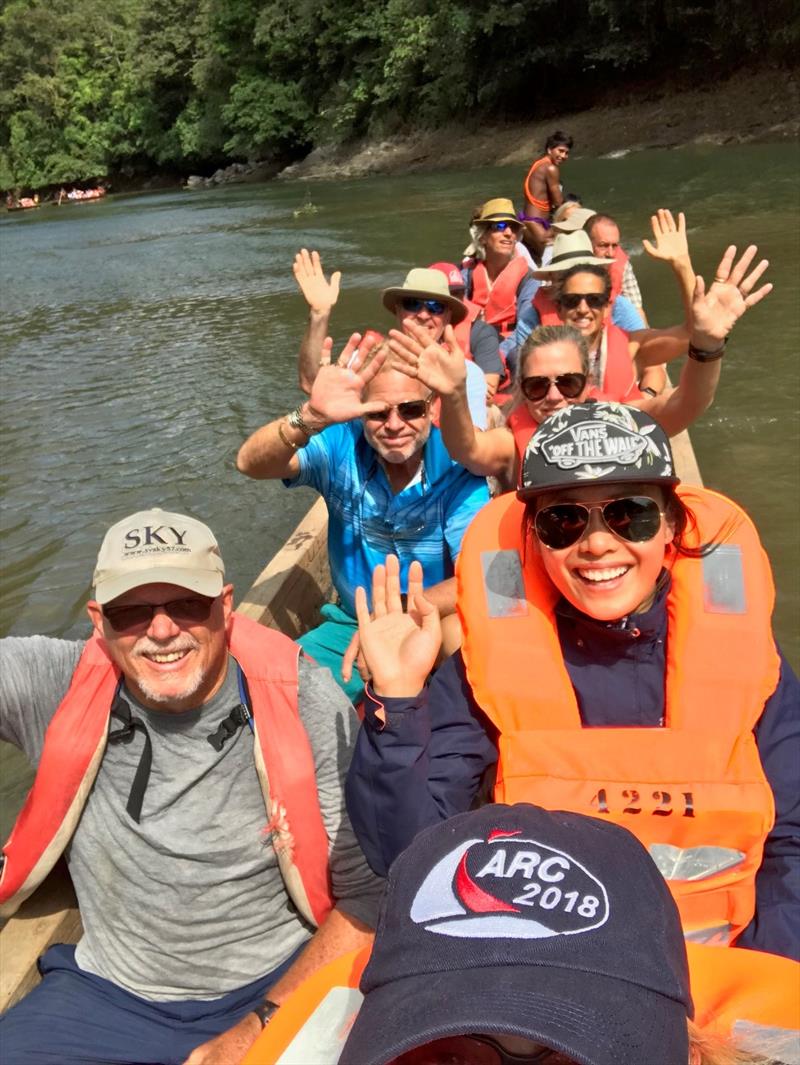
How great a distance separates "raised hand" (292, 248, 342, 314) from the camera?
3259 millimetres

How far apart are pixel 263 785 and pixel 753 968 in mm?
968

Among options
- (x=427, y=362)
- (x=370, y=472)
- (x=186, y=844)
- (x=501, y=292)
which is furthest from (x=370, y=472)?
(x=501, y=292)

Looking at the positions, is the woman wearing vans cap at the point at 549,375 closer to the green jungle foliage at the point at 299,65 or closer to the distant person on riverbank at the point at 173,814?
the distant person on riverbank at the point at 173,814

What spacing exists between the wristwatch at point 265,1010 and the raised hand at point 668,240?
2.98m

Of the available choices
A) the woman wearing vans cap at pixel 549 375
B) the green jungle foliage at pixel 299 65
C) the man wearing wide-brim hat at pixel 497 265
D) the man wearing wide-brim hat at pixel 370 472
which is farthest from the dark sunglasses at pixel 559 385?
the green jungle foliage at pixel 299 65

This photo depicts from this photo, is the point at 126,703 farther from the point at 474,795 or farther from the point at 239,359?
the point at 239,359

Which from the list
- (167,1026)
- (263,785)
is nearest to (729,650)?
(263,785)

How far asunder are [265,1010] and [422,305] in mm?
2648

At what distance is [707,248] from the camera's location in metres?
10.2

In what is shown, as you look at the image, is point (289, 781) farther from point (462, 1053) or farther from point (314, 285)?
point (314, 285)

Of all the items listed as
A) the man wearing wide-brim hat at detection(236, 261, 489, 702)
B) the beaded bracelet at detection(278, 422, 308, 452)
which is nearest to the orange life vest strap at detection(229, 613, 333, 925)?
the man wearing wide-brim hat at detection(236, 261, 489, 702)

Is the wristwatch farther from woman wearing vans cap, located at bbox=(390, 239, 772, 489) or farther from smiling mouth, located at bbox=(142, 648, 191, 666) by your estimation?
woman wearing vans cap, located at bbox=(390, 239, 772, 489)

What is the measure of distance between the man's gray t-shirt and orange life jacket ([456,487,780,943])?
0.37 metres

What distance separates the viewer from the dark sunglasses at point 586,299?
365cm
